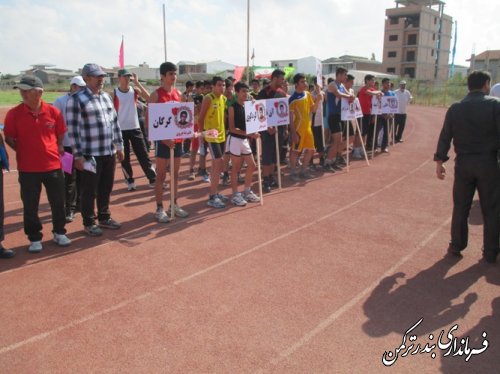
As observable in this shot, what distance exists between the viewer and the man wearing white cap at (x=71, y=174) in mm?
5730

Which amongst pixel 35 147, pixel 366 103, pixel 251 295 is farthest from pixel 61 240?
pixel 366 103

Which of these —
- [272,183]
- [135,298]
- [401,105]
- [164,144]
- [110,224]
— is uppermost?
[401,105]

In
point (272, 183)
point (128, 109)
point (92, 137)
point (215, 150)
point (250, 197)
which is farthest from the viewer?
point (272, 183)

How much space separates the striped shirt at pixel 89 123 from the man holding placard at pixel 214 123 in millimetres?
1740

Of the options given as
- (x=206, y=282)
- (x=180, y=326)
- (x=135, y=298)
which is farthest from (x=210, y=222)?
(x=180, y=326)

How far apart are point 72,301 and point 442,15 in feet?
261

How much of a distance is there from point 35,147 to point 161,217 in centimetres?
203

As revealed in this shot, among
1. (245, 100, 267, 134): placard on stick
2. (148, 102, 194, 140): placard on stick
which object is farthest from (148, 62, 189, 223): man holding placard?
(245, 100, 267, 134): placard on stick

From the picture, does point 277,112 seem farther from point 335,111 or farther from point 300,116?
point 335,111

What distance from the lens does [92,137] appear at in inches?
213

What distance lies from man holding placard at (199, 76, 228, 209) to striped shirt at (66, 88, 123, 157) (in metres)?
1.74

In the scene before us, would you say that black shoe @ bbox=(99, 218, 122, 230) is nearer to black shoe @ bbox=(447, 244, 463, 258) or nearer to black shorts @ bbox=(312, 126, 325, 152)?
black shoe @ bbox=(447, 244, 463, 258)

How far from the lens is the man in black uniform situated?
14.7ft

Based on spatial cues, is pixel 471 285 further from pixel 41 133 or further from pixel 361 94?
pixel 361 94
